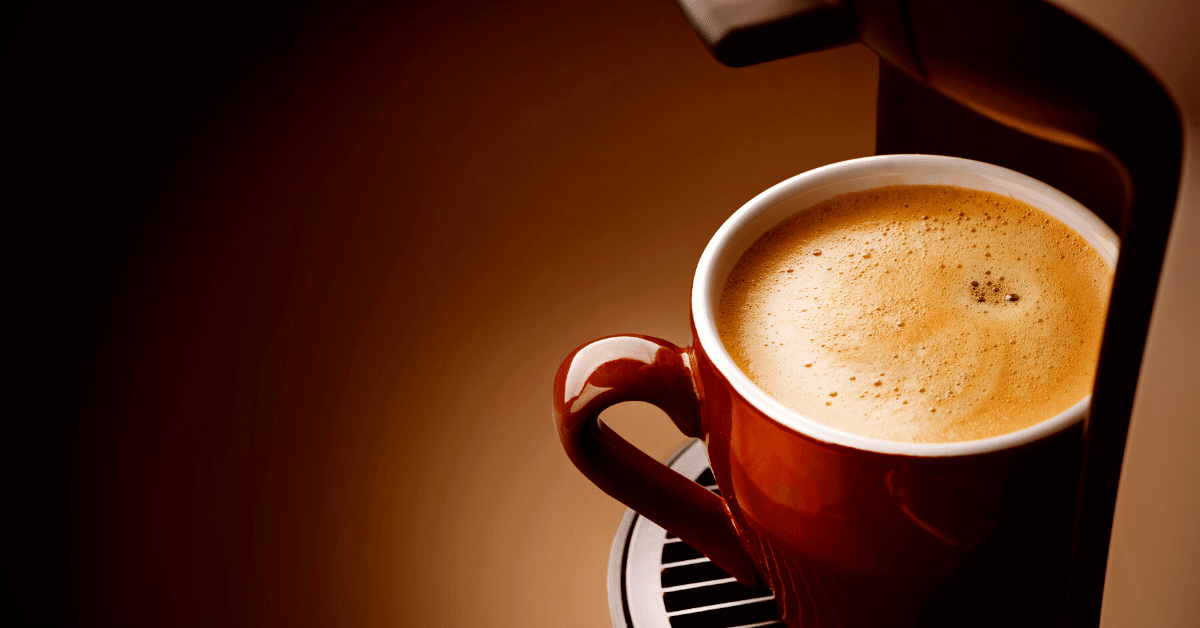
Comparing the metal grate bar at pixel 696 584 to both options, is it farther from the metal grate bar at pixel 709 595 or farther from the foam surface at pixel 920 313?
the foam surface at pixel 920 313

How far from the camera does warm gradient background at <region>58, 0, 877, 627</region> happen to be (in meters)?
0.56

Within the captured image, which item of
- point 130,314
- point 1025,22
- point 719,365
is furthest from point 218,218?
point 1025,22

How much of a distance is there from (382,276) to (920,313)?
42 cm

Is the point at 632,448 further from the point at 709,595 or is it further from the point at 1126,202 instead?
the point at 1126,202

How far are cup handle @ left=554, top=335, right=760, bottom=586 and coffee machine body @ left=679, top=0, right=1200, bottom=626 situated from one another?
19cm

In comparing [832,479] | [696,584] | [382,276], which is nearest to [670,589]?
[696,584]

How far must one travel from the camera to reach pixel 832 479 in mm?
337

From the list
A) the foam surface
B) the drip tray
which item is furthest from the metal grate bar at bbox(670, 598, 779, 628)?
the foam surface

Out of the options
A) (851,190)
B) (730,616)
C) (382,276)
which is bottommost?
(730,616)

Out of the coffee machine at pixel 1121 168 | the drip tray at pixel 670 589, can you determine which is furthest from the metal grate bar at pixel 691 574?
the coffee machine at pixel 1121 168

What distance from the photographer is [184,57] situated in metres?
0.67

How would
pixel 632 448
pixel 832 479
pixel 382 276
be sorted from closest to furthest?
pixel 832 479 < pixel 632 448 < pixel 382 276

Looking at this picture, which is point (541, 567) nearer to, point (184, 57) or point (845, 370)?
point (845, 370)

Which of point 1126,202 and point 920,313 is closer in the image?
point 1126,202
